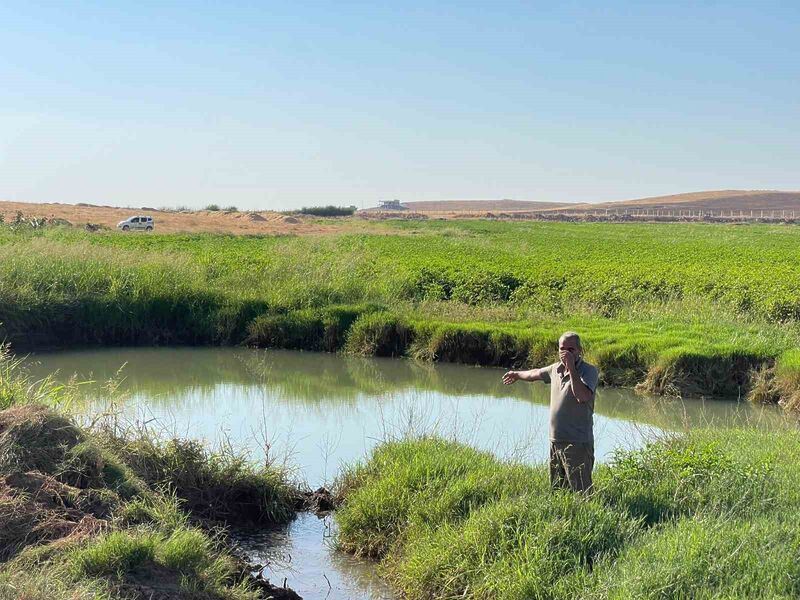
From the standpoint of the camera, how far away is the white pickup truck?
202ft

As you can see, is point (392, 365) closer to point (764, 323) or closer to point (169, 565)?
point (764, 323)

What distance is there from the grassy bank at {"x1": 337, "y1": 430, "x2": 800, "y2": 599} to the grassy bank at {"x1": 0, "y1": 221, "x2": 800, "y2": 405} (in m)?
6.99

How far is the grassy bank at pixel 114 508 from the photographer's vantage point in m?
Result: 6.12

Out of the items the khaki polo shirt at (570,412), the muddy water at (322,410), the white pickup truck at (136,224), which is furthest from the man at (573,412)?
the white pickup truck at (136,224)

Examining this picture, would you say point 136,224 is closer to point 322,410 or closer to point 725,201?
point 322,410

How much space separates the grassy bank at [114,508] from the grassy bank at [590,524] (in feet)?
4.10

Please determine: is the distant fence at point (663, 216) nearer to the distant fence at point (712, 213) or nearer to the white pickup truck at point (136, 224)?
the distant fence at point (712, 213)

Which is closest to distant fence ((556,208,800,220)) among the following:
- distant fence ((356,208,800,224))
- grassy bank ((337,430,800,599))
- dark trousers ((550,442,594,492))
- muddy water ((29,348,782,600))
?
distant fence ((356,208,800,224))

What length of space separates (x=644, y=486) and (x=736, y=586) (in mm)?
1963

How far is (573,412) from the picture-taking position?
722cm

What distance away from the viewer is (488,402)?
52.5 ft

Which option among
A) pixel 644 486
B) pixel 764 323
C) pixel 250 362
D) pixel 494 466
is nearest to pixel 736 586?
pixel 644 486

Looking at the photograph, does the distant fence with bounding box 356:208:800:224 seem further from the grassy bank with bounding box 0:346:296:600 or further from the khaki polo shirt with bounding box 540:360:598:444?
the khaki polo shirt with bounding box 540:360:598:444

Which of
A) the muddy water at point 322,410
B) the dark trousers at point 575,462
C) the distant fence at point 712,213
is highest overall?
the distant fence at point 712,213
